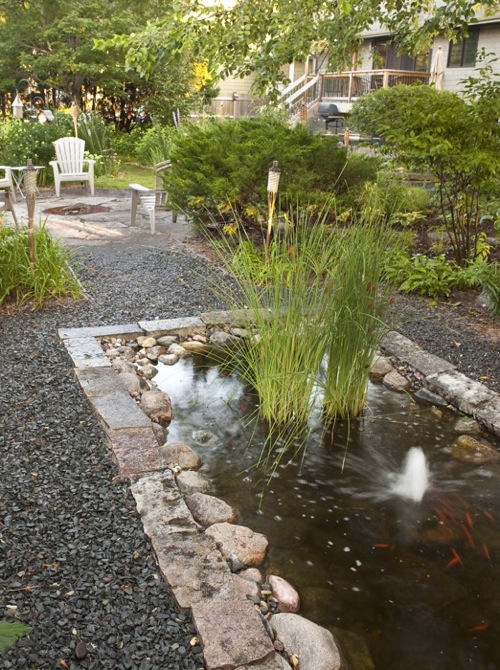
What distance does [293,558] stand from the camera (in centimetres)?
252

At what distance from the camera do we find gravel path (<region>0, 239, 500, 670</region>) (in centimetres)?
186

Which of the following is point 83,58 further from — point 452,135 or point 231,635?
point 231,635

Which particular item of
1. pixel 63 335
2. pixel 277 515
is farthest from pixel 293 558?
pixel 63 335

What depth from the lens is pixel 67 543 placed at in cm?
229

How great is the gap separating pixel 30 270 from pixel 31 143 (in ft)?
21.3

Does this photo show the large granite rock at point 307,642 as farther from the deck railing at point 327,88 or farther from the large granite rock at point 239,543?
the deck railing at point 327,88

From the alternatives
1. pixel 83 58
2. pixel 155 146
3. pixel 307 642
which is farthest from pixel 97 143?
pixel 307 642

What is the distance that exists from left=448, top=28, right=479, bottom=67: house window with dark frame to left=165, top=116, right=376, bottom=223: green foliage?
496 inches

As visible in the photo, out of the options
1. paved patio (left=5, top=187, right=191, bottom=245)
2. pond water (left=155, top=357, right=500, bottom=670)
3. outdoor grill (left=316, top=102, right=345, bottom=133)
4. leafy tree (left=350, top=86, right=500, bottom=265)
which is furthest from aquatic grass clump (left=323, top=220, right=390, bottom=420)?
outdoor grill (left=316, top=102, right=345, bottom=133)

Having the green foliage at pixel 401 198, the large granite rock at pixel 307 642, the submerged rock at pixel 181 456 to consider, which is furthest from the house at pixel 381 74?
the large granite rock at pixel 307 642

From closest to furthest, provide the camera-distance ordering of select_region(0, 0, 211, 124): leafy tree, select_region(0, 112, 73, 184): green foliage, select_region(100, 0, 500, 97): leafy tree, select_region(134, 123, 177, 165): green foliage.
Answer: select_region(100, 0, 500, 97): leafy tree, select_region(0, 112, 73, 184): green foliage, select_region(134, 123, 177, 165): green foliage, select_region(0, 0, 211, 124): leafy tree

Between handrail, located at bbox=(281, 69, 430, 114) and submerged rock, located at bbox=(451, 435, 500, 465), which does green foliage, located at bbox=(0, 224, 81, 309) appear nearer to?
submerged rock, located at bbox=(451, 435, 500, 465)

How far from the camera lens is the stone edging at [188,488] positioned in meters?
1.88

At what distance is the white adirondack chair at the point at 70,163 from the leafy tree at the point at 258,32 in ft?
14.5
